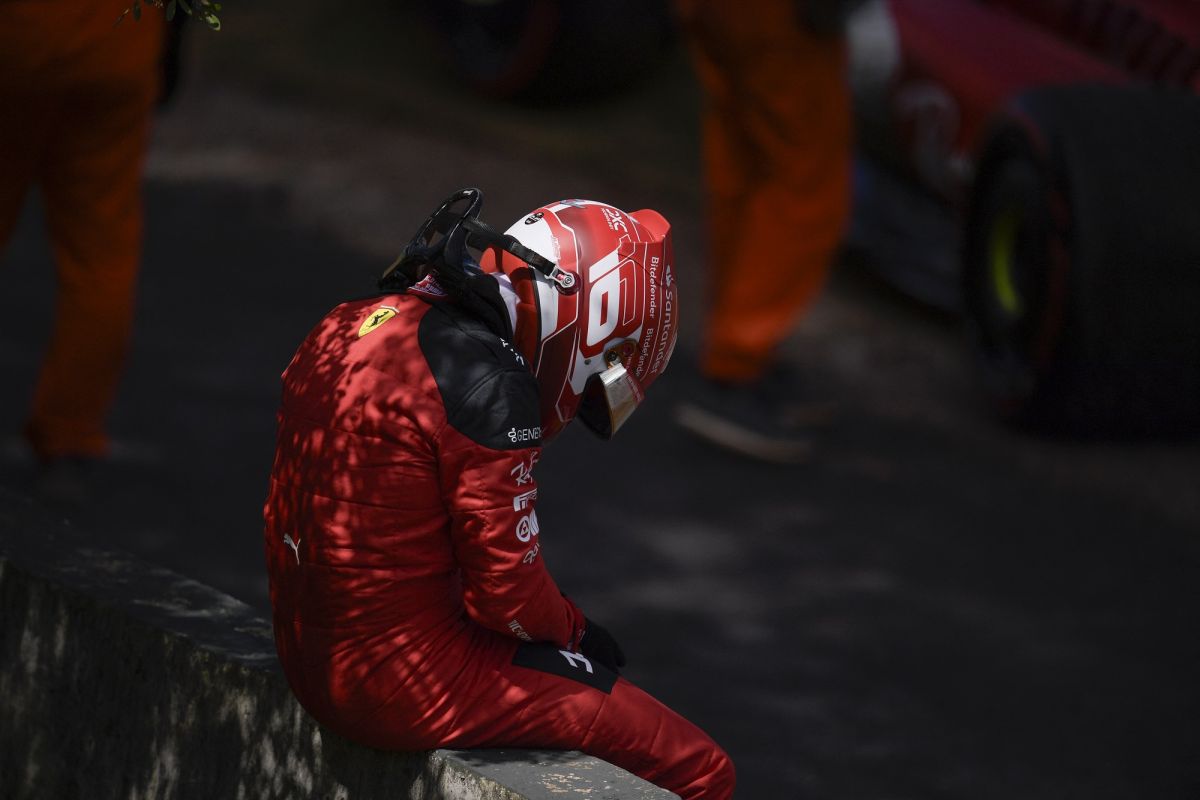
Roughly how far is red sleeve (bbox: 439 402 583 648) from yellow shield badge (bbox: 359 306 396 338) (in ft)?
0.65

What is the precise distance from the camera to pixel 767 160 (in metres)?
4.84

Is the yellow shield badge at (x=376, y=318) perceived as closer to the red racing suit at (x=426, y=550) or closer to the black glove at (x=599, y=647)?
the red racing suit at (x=426, y=550)

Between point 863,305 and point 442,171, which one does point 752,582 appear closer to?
point 863,305

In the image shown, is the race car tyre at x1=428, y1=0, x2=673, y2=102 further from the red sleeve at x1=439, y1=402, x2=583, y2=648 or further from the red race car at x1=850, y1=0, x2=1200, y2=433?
the red sleeve at x1=439, y1=402, x2=583, y2=648

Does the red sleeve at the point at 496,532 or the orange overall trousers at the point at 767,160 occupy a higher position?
the red sleeve at the point at 496,532

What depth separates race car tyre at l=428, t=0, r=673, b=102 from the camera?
22.7 ft

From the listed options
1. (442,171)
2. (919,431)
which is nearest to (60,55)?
(919,431)

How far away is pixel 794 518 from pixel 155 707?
2.23m

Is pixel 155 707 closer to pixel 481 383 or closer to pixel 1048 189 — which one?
pixel 481 383

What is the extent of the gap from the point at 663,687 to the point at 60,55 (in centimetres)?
Result: 184

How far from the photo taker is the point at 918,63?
18.1 ft

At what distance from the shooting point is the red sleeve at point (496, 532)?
2230mm

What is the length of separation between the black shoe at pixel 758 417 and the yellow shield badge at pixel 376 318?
2.55 metres

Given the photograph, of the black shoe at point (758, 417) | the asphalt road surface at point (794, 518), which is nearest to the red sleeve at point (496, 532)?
the asphalt road surface at point (794, 518)
